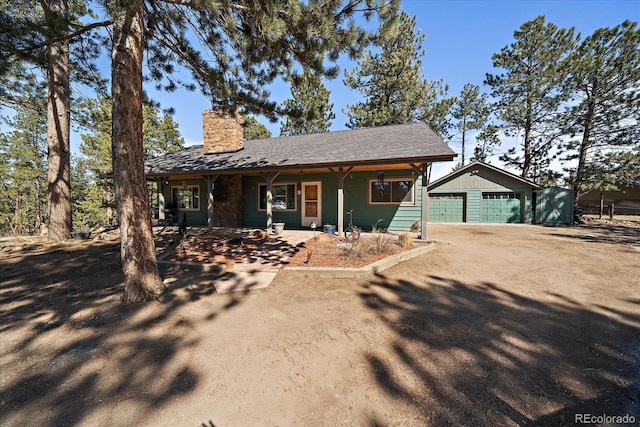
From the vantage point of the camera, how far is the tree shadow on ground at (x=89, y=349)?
6.34 feet

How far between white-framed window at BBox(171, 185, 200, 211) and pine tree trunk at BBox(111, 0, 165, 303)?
28.8 feet

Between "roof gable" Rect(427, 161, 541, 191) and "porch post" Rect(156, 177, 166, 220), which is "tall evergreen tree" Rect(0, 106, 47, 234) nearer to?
"porch post" Rect(156, 177, 166, 220)

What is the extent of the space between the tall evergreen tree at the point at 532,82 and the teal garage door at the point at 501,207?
273 inches

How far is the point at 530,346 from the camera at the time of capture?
8.75 ft

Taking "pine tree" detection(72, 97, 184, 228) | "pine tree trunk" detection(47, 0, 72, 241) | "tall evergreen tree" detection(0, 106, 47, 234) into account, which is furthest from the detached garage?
"tall evergreen tree" detection(0, 106, 47, 234)

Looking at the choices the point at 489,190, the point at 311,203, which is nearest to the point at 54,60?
the point at 311,203

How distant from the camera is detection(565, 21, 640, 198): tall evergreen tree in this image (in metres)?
14.5

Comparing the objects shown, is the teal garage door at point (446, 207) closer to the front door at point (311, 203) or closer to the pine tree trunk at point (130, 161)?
the front door at point (311, 203)

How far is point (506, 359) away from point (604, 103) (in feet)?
75.1

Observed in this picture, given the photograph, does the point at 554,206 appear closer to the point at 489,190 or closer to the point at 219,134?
the point at 489,190

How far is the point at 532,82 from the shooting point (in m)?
17.3

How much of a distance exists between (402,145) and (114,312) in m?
8.52

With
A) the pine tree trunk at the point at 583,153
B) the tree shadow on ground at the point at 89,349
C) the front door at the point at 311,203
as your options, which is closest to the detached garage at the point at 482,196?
the pine tree trunk at the point at 583,153

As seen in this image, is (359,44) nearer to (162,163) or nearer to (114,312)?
(114,312)
